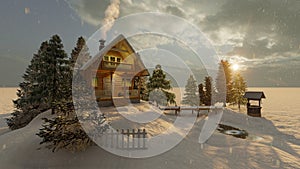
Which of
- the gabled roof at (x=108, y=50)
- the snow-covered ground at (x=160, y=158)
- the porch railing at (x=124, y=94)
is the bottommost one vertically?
the snow-covered ground at (x=160, y=158)

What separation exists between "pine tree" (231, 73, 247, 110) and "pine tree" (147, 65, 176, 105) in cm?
1627

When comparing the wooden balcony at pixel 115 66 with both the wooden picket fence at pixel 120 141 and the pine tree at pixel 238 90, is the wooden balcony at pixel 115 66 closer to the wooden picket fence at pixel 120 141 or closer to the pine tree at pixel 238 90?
the wooden picket fence at pixel 120 141

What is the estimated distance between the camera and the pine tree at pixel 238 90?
136ft

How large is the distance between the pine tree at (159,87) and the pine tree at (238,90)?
640 inches

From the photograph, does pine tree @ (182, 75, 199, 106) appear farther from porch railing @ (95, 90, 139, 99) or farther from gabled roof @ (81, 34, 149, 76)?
porch railing @ (95, 90, 139, 99)

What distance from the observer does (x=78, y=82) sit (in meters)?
19.0

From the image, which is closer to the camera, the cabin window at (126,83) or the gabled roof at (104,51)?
the gabled roof at (104,51)

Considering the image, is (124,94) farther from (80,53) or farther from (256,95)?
(256,95)

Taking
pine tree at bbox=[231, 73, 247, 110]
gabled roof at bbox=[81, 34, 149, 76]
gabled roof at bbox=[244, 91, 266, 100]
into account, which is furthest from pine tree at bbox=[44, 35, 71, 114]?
pine tree at bbox=[231, 73, 247, 110]

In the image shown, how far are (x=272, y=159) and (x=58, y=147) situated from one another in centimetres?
1278

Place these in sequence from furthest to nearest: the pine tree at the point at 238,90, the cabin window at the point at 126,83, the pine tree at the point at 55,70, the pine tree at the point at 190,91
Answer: the pine tree at the point at 190,91 → the pine tree at the point at 238,90 → the cabin window at the point at 126,83 → the pine tree at the point at 55,70

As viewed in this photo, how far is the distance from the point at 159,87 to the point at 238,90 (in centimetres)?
2092

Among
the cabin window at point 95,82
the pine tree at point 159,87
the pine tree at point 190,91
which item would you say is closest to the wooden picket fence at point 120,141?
the cabin window at point 95,82

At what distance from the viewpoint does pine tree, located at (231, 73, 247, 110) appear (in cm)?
4156
